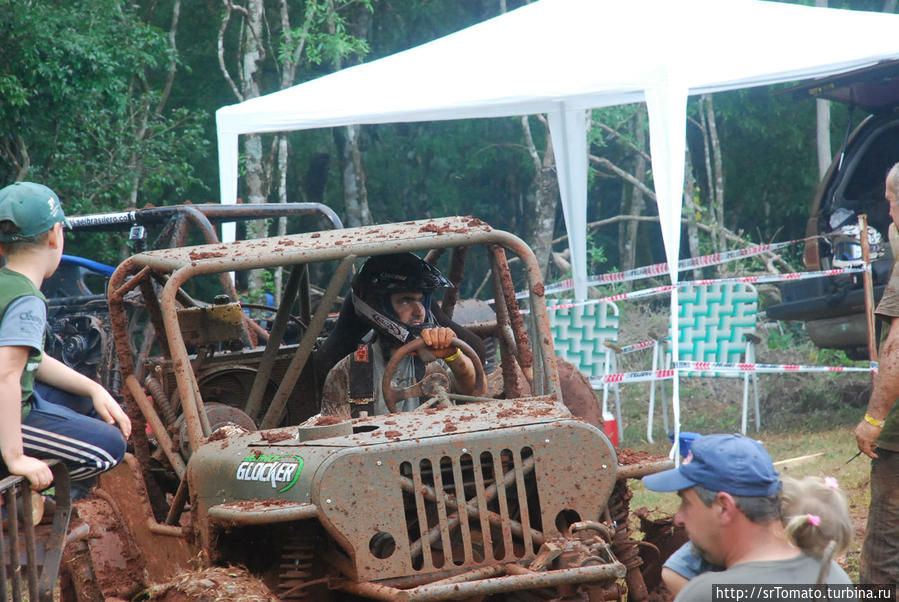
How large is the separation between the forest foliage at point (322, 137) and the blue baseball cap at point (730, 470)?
1034cm

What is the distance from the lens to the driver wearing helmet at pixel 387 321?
4793 millimetres

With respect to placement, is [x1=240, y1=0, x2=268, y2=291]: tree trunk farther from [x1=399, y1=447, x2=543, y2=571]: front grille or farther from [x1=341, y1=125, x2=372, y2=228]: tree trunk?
[x1=399, y1=447, x2=543, y2=571]: front grille

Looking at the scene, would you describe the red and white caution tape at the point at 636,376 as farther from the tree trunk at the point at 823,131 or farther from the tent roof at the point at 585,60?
the tree trunk at the point at 823,131

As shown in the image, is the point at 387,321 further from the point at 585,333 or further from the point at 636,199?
the point at 636,199

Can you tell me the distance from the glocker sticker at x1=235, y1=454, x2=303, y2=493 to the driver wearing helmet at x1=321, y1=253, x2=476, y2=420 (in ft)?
2.94

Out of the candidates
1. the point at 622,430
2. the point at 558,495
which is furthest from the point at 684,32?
the point at 558,495

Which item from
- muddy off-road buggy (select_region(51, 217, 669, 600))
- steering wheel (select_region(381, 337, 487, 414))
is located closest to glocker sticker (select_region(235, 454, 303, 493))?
muddy off-road buggy (select_region(51, 217, 669, 600))

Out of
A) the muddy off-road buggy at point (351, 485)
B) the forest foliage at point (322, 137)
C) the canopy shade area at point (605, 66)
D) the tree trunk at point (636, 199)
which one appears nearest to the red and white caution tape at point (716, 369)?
the canopy shade area at point (605, 66)

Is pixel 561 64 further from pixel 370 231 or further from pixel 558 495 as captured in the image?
pixel 558 495

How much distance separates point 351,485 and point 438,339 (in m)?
1.03

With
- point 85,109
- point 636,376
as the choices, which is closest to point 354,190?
point 85,109

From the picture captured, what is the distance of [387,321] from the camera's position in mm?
4809

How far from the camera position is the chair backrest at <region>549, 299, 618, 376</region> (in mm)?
9539

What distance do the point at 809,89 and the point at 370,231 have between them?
21.1 feet
